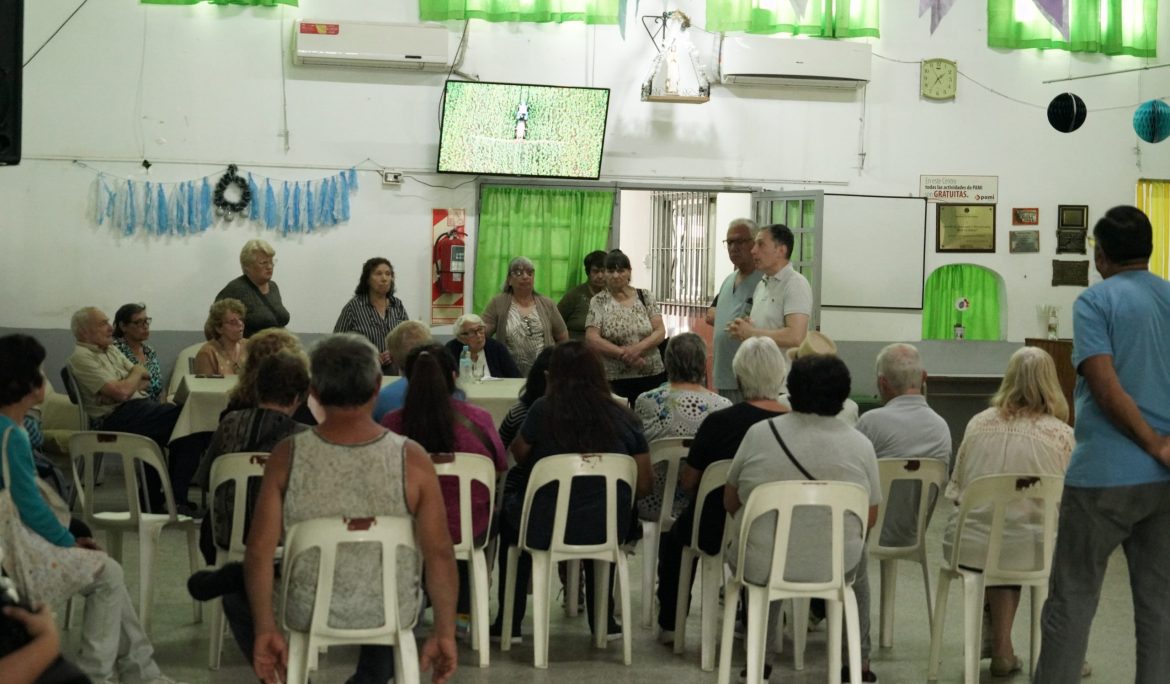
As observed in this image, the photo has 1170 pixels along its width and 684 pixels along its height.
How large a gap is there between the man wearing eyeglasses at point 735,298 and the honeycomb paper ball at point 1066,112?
3.81m

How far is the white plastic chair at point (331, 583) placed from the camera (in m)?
3.01

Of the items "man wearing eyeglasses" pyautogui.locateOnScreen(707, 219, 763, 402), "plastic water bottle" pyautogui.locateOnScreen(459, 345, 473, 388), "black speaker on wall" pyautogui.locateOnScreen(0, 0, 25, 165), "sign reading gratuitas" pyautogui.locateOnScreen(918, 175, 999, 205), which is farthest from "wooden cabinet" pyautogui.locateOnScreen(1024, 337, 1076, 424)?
"black speaker on wall" pyautogui.locateOnScreen(0, 0, 25, 165)

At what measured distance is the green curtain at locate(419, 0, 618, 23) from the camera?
879 centimetres

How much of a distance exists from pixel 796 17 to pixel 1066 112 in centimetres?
205

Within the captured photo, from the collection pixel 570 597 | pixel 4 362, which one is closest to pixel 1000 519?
pixel 570 597

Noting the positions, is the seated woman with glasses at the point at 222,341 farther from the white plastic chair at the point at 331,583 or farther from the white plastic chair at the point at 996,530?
the white plastic chair at the point at 996,530

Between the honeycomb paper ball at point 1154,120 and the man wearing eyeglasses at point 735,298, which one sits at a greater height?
the honeycomb paper ball at point 1154,120

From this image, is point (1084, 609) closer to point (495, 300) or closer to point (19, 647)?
point (19, 647)

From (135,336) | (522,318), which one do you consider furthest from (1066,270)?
(135,336)

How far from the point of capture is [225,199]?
8.62 meters

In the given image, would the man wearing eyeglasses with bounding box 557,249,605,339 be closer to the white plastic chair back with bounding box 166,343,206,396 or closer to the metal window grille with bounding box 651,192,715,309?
the white plastic chair back with bounding box 166,343,206,396

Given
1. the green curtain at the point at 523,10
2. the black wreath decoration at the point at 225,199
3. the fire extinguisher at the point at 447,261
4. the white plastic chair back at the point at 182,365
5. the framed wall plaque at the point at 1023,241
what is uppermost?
the green curtain at the point at 523,10

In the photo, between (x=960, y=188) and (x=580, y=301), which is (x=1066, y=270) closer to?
(x=960, y=188)

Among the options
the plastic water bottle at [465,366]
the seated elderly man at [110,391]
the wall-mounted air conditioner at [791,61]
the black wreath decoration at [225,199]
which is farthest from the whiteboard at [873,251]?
the seated elderly man at [110,391]
